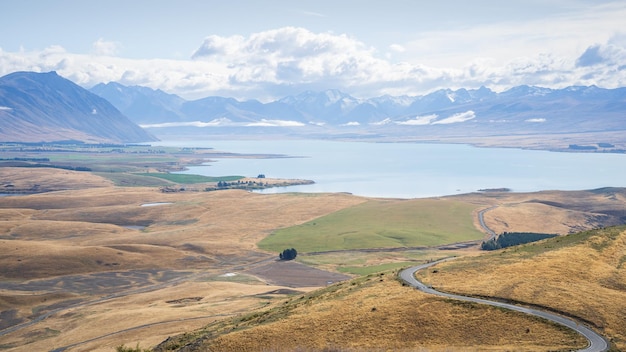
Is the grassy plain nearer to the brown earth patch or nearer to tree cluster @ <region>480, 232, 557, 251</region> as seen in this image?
the brown earth patch

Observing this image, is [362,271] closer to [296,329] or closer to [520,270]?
[520,270]

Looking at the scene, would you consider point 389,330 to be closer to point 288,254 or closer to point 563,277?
point 563,277

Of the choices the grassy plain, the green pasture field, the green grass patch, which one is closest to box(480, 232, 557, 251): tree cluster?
the grassy plain

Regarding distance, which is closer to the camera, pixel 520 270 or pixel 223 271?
pixel 520 270

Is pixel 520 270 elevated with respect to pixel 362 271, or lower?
elevated

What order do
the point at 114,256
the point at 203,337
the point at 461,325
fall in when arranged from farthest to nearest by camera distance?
the point at 114,256
the point at 203,337
the point at 461,325

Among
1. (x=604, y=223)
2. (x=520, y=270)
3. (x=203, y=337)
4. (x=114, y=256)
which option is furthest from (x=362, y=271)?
(x=604, y=223)

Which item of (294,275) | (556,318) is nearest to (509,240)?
(294,275)
